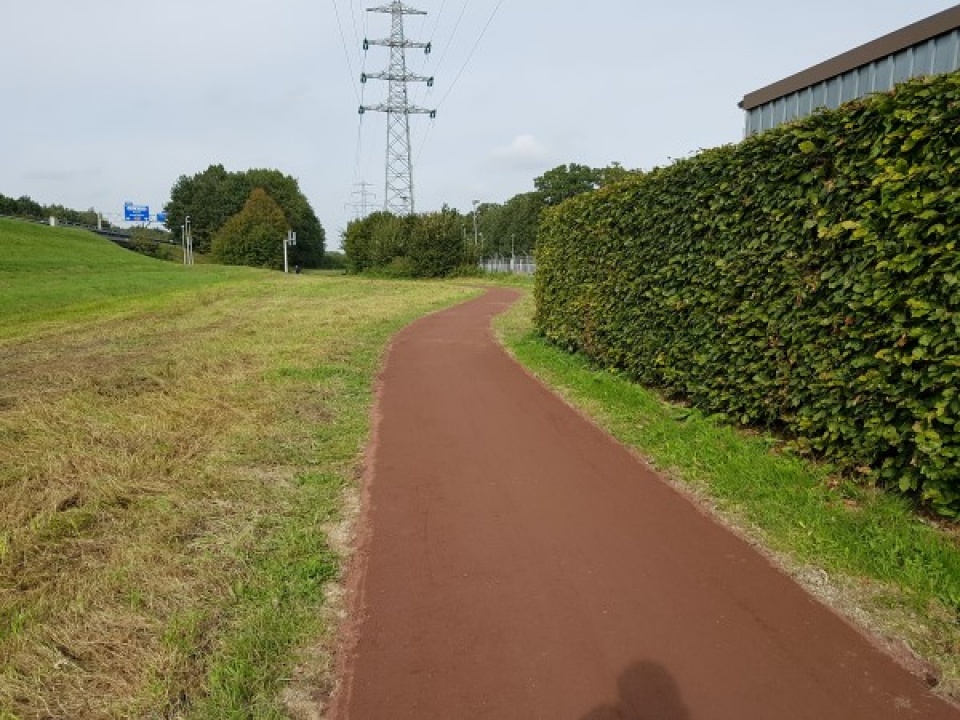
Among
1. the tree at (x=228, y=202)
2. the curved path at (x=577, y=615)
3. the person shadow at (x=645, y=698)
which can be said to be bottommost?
the person shadow at (x=645, y=698)

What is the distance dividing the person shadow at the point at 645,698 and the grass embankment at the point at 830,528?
4.11 feet

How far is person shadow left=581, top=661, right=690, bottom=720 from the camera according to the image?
9.54 ft

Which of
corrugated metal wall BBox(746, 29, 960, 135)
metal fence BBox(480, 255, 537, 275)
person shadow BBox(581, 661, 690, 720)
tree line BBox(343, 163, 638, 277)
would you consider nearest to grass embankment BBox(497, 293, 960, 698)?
person shadow BBox(581, 661, 690, 720)

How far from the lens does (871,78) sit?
8.12 meters

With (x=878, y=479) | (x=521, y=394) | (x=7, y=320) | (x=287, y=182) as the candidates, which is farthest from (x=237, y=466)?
(x=287, y=182)

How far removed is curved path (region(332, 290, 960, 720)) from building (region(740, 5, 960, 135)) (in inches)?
161

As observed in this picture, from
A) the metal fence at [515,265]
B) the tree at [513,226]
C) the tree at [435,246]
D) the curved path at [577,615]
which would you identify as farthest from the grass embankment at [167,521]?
the tree at [513,226]

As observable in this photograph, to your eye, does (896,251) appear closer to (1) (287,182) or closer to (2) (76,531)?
(2) (76,531)

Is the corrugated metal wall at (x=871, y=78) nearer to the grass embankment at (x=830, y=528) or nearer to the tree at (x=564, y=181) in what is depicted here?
the grass embankment at (x=830, y=528)

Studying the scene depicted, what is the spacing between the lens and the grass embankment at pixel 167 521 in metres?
3.10

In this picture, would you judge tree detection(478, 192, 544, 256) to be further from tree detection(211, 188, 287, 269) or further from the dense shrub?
the dense shrub

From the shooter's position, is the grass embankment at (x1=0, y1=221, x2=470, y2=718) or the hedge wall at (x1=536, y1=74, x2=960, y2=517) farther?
the hedge wall at (x1=536, y1=74, x2=960, y2=517)

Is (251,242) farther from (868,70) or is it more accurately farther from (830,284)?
(830,284)

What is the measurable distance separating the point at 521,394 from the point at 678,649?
258 inches
